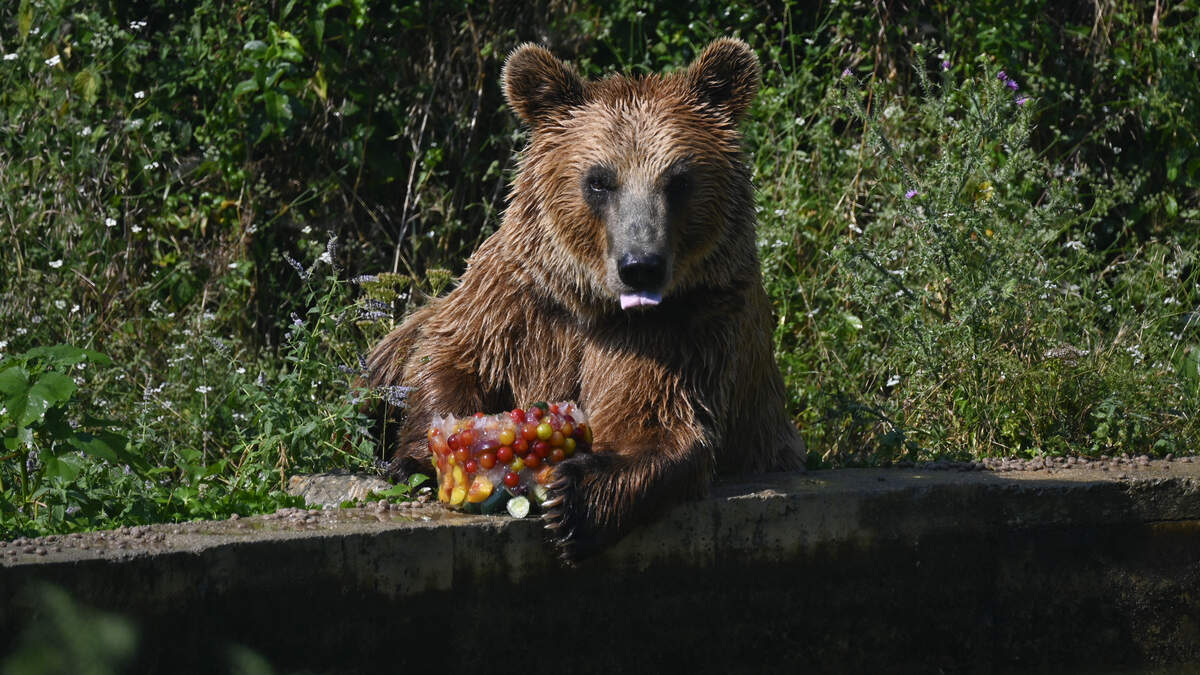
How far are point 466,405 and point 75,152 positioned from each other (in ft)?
10.3

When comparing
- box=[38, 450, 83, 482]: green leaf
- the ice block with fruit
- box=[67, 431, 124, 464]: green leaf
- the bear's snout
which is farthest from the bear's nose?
box=[38, 450, 83, 482]: green leaf

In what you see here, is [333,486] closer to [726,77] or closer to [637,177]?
[637,177]

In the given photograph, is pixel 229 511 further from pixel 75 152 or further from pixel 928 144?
pixel 928 144

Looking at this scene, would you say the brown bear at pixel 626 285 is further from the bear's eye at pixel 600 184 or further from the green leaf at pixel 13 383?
the green leaf at pixel 13 383

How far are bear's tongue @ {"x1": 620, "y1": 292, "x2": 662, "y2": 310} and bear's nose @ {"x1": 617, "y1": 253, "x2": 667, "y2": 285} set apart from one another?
25mm

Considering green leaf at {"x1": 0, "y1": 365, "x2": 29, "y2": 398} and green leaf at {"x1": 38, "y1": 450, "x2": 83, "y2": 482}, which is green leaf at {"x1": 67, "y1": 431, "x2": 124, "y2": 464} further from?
green leaf at {"x1": 0, "y1": 365, "x2": 29, "y2": 398}

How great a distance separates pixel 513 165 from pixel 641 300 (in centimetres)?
360

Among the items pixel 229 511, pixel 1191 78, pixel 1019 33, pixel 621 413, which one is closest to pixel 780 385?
pixel 621 413

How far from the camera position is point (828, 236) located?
6844 millimetres

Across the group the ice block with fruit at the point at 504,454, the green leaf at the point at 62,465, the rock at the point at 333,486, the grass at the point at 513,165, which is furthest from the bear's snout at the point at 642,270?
the green leaf at the point at 62,465

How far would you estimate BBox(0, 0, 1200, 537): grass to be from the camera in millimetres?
5508

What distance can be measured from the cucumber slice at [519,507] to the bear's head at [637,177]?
28.1 inches

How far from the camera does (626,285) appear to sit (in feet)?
13.7

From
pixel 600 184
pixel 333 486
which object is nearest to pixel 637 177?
pixel 600 184
